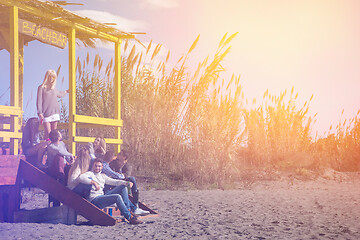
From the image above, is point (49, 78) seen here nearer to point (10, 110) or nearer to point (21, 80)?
point (10, 110)

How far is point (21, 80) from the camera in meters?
8.03

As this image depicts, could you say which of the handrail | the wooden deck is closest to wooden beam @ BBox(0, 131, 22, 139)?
the handrail

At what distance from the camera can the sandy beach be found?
14.5 ft

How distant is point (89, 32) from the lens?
24.6ft

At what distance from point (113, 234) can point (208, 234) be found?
964 millimetres

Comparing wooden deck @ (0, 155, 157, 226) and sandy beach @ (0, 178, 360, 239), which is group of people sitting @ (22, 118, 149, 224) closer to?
wooden deck @ (0, 155, 157, 226)

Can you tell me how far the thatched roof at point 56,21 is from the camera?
6.48 metres

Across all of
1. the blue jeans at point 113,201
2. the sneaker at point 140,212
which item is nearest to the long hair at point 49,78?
the blue jeans at point 113,201

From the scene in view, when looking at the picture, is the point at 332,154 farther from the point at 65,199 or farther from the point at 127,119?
the point at 65,199

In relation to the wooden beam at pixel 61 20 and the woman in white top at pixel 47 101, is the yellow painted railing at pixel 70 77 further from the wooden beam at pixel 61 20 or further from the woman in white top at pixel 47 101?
the woman in white top at pixel 47 101

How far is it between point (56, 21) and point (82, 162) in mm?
2902

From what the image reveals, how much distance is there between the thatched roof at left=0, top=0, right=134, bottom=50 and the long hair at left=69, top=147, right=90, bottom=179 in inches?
107

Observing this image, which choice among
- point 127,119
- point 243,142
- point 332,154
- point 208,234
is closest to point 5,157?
point 208,234

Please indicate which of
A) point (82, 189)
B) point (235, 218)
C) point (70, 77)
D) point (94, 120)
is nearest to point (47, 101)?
point (70, 77)
